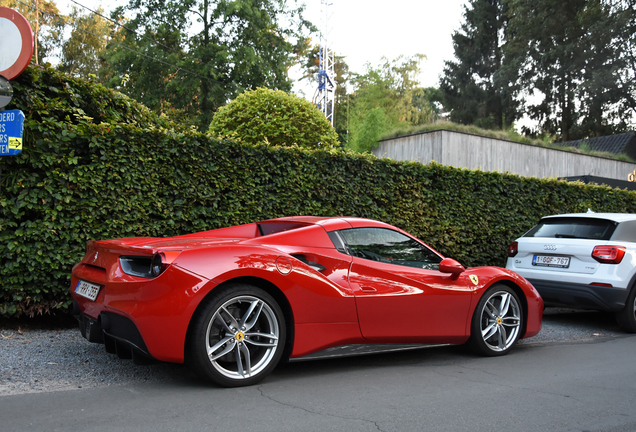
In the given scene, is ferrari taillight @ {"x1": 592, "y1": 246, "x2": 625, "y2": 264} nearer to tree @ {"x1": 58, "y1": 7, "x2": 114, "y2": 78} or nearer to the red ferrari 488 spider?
the red ferrari 488 spider

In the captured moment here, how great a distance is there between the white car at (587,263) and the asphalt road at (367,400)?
78.5 inches

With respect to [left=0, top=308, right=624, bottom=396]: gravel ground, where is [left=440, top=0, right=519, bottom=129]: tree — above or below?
above

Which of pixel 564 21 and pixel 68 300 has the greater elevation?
pixel 564 21

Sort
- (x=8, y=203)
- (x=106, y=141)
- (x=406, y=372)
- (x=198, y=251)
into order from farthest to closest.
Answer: (x=106, y=141), (x=8, y=203), (x=406, y=372), (x=198, y=251)

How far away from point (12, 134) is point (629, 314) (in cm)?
750

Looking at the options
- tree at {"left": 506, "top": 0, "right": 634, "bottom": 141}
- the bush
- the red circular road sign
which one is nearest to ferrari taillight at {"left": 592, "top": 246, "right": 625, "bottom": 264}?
the bush

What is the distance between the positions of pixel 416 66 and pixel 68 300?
5616 centimetres

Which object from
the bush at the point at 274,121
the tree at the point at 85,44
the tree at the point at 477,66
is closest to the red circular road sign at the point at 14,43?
the bush at the point at 274,121

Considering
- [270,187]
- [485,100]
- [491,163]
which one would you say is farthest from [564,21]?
[270,187]

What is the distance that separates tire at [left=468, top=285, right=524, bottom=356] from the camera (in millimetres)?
5008

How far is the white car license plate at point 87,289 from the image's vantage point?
12.5 feet

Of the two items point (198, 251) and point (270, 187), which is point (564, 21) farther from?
point (198, 251)

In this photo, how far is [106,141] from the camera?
5.71 metres

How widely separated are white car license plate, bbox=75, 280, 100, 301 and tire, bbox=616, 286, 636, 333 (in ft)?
20.8
